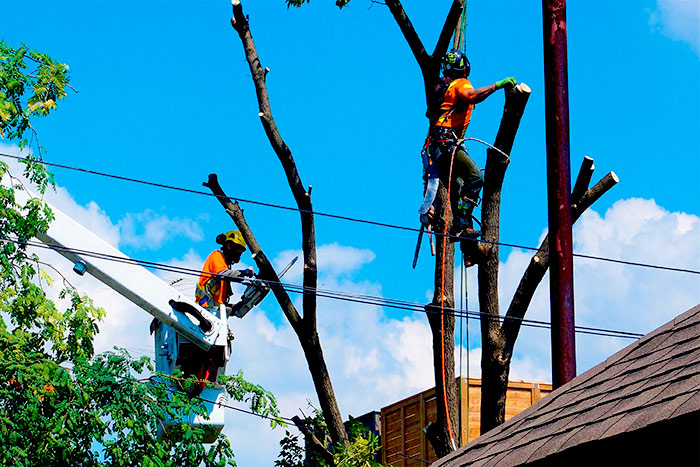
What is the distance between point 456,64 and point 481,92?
0.82m

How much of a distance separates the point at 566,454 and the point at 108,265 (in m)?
7.38

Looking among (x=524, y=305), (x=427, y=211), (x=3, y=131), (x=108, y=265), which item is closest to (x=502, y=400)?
(x=524, y=305)

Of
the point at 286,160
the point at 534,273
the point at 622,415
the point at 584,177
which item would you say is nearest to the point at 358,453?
the point at 534,273

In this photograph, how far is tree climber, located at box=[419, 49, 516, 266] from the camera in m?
10.4

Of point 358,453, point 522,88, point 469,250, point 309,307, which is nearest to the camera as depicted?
point 522,88

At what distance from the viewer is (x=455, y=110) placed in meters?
10.5

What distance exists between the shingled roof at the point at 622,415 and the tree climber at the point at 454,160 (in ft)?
13.4

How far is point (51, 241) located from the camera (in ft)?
36.9

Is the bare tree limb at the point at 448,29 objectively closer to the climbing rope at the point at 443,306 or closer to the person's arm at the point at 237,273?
the climbing rope at the point at 443,306

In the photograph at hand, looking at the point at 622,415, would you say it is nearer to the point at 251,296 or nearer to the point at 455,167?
the point at 455,167

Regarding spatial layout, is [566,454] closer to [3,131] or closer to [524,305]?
[524,305]

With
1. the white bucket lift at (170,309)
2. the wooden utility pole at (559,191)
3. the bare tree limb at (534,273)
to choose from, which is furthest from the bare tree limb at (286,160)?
the wooden utility pole at (559,191)

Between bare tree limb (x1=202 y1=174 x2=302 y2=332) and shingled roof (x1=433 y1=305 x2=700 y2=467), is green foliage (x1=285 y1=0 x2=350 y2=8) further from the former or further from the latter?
shingled roof (x1=433 y1=305 x2=700 y2=467)

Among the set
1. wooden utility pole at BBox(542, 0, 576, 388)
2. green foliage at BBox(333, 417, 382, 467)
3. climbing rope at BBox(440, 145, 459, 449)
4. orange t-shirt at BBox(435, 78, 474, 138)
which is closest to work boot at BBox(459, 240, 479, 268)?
climbing rope at BBox(440, 145, 459, 449)
